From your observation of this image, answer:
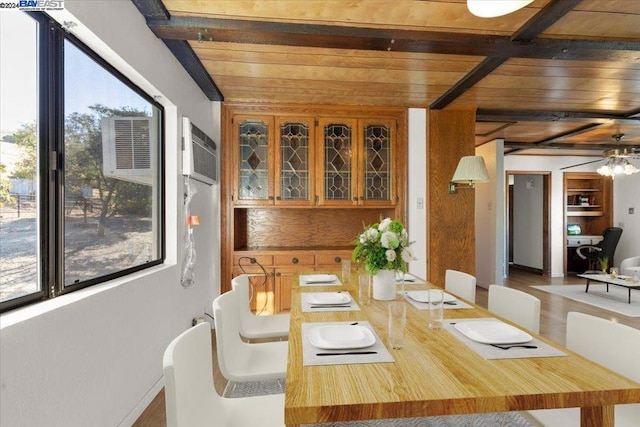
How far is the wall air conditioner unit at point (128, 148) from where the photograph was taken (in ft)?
5.94

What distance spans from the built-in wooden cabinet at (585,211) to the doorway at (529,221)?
16.2 inches

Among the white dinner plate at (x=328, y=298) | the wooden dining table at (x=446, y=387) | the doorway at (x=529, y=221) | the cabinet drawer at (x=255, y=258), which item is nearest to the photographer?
the wooden dining table at (x=446, y=387)

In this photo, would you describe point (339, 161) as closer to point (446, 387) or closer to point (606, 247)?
point (446, 387)

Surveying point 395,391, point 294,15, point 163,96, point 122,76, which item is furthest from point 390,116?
point 395,391

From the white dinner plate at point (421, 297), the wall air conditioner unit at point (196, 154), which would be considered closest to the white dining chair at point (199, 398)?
the white dinner plate at point (421, 297)

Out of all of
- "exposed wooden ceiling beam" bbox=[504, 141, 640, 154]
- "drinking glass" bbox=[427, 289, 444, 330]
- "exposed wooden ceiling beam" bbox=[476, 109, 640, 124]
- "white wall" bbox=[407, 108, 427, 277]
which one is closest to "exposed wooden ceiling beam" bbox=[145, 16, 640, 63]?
"white wall" bbox=[407, 108, 427, 277]

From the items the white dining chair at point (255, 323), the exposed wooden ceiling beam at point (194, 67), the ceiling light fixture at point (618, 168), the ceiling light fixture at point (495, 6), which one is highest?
the exposed wooden ceiling beam at point (194, 67)

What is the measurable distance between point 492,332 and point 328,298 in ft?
2.54

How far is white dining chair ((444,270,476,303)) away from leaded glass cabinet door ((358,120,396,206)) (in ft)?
4.30

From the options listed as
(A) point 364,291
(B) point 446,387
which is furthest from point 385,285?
(B) point 446,387

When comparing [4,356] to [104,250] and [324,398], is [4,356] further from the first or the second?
[324,398]

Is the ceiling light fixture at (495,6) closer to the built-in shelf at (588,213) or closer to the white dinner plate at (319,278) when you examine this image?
the white dinner plate at (319,278)

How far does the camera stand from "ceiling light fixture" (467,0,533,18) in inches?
47.8

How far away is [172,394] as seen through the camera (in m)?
0.88
